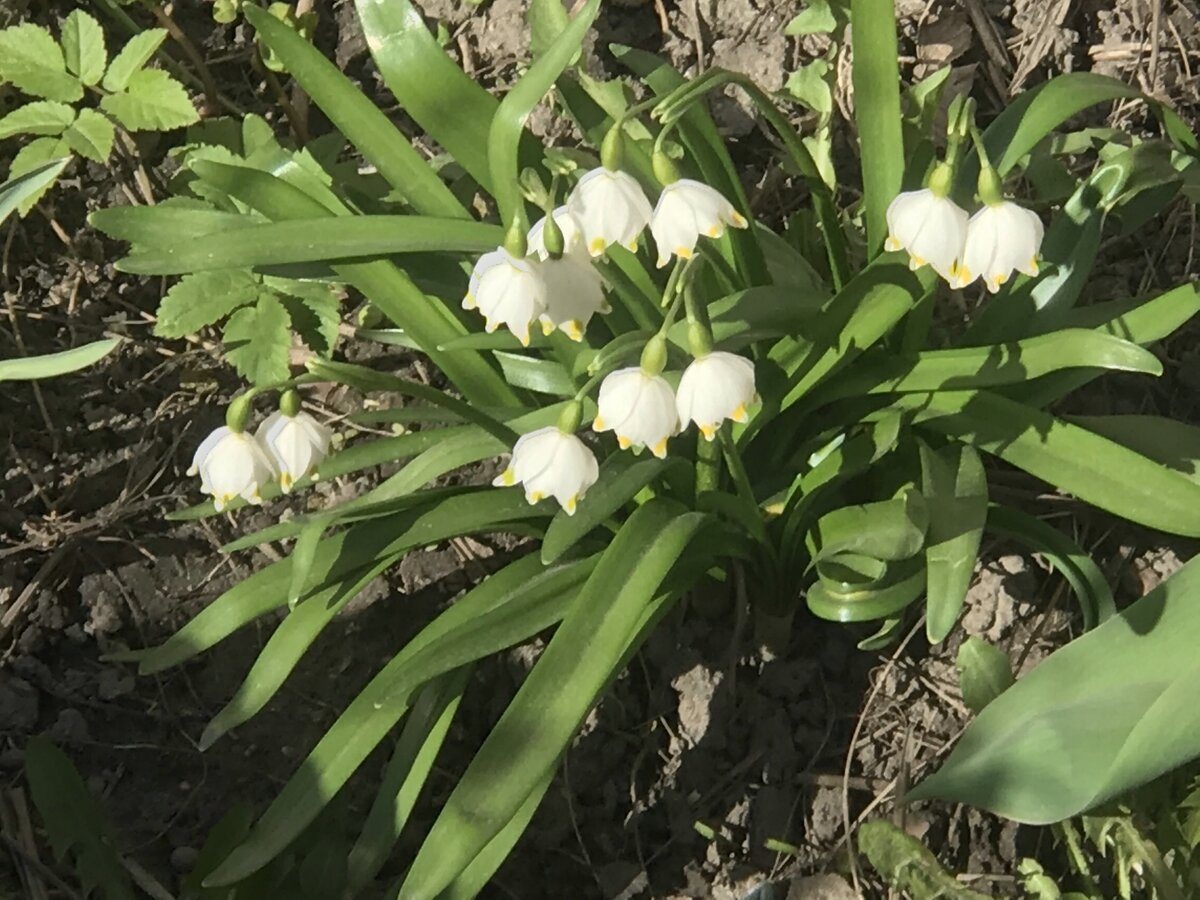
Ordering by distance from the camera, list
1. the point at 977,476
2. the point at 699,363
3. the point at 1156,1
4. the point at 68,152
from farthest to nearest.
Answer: the point at 1156,1 → the point at 68,152 → the point at 977,476 → the point at 699,363

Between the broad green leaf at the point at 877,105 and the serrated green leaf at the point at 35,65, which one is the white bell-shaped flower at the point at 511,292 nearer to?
the broad green leaf at the point at 877,105

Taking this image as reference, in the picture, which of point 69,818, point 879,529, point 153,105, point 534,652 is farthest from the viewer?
point 153,105

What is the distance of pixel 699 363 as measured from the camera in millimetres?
1112

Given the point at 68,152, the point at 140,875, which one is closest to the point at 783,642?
the point at 140,875

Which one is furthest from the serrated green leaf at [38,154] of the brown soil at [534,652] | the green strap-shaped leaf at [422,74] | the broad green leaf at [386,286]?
the green strap-shaped leaf at [422,74]

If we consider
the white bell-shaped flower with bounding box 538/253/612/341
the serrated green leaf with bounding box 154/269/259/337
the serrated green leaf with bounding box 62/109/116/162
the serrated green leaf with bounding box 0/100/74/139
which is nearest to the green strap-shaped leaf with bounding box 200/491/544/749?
the white bell-shaped flower with bounding box 538/253/612/341

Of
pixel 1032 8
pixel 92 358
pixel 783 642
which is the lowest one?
pixel 783 642

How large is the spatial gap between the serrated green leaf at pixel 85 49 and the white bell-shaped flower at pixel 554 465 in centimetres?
120

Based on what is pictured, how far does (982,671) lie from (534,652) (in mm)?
677

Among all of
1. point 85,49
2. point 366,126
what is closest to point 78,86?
point 85,49

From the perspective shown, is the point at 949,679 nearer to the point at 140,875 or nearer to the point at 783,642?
the point at 783,642

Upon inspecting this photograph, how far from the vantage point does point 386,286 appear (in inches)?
58.8

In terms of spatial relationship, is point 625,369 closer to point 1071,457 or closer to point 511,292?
point 511,292

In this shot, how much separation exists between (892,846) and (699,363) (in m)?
0.71
